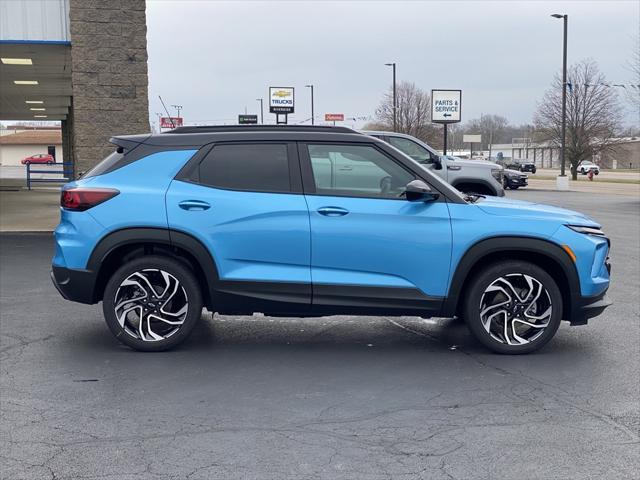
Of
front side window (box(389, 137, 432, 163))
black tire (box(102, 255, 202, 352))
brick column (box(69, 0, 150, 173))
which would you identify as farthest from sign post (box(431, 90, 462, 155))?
black tire (box(102, 255, 202, 352))

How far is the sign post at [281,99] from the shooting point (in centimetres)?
6631

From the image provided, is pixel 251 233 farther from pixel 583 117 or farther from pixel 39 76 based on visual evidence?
pixel 583 117

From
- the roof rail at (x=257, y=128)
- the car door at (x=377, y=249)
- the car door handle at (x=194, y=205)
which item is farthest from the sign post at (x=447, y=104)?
the car door handle at (x=194, y=205)

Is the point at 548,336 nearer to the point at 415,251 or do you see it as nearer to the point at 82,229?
the point at 415,251

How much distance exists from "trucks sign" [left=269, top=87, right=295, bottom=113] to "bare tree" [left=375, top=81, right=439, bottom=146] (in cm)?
936

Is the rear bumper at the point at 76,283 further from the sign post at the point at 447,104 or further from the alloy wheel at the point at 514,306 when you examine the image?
the sign post at the point at 447,104

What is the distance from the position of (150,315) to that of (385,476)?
2.82 metres

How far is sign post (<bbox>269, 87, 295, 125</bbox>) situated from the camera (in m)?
66.3

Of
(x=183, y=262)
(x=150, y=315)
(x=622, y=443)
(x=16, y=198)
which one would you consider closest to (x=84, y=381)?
(x=150, y=315)

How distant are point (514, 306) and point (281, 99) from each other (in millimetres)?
63106

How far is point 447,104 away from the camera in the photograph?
1801 inches

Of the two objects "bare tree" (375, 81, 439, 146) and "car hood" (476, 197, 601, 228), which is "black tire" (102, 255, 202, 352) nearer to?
"car hood" (476, 197, 601, 228)

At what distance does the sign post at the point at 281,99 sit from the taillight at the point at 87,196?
202 ft

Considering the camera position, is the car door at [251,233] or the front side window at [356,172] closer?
the car door at [251,233]
